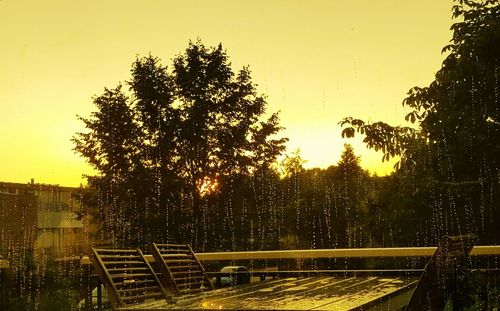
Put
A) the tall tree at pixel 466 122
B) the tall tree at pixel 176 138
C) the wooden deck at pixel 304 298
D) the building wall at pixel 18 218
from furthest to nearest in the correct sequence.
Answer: the building wall at pixel 18 218 < the tall tree at pixel 176 138 < the tall tree at pixel 466 122 < the wooden deck at pixel 304 298

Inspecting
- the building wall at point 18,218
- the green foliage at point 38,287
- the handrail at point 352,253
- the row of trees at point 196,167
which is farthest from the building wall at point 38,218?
the handrail at point 352,253

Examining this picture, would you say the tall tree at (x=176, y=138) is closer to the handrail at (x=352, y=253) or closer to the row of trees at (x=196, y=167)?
the row of trees at (x=196, y=167)

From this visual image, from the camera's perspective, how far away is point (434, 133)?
6.54 meters

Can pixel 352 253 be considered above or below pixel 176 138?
below

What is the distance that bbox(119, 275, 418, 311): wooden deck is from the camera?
343 cm

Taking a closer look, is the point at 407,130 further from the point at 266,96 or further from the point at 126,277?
the point at 266,96

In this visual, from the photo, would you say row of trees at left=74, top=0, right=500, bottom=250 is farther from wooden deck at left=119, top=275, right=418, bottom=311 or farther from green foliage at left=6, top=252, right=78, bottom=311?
wooden deck at left=119, top=275, right=418, bottom=311

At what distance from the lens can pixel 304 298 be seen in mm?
3811

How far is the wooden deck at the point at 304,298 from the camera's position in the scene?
3426 millimetres

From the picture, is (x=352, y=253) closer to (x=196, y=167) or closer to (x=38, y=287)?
(x=38, y=287)

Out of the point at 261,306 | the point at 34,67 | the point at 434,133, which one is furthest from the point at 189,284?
the point at 34,67

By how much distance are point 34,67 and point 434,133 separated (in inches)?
345

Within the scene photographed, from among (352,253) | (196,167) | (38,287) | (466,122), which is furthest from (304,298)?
(196,167)

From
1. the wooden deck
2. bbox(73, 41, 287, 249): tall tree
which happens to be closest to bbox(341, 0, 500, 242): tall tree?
the wooden deck
